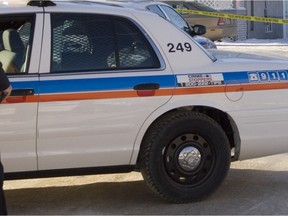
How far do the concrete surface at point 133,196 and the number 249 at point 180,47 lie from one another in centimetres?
129

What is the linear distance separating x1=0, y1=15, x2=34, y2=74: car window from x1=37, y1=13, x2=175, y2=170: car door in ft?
0.49

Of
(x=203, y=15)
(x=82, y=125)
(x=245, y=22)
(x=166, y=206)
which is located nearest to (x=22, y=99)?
(x=82, y=125)

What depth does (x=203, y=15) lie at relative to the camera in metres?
19.1

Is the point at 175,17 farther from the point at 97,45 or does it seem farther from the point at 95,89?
the point at 95,89

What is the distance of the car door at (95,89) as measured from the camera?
4.81m

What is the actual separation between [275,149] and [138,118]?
4.22 feet

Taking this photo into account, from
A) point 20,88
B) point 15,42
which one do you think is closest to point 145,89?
point 20,88

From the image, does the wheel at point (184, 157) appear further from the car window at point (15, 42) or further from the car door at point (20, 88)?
the car window at point (15, 42)

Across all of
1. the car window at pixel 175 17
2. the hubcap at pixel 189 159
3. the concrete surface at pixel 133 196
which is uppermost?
the car window at pixel 175 17

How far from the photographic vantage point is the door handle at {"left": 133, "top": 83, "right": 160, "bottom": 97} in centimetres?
496

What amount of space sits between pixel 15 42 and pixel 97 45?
0.64 m

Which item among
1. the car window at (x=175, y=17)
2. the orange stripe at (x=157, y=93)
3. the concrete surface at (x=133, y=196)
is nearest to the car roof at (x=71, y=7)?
the orange stripe at (x=157, y=93)

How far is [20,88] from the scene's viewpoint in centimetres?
472

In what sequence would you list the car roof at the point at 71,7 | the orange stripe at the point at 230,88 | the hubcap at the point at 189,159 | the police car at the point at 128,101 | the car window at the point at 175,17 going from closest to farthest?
1. the police car at the point at 128,101
2. the car roof at the point at 71,7
3. the orange stripe at the point at 230,88
4. the hubcap at the point at 189,159
5. the car window at the point at 175,17
